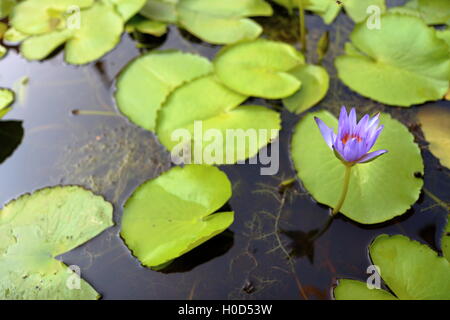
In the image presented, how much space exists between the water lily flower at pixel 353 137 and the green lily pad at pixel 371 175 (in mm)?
295

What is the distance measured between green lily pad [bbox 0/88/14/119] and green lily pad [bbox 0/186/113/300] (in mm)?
682

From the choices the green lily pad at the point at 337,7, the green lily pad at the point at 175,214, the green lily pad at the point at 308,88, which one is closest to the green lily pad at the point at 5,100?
the green lily pad at the point at 175,214

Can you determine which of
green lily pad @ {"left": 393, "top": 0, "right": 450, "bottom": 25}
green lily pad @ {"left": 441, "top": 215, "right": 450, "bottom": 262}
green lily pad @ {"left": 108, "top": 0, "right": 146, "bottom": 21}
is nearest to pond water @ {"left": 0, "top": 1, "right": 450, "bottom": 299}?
green lily pad @ {"left": 441, "top": 215, "right": 450, "bottom": 262}

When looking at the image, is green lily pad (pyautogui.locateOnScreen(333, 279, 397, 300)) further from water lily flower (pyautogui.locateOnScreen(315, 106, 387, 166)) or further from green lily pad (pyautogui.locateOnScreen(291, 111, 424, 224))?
water lily flower (pyautogui.locateOnScreen(315, 106, 387, 166))

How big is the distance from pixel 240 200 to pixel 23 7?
2.04 metres

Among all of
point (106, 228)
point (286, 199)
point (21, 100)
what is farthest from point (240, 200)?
point (21, 100)

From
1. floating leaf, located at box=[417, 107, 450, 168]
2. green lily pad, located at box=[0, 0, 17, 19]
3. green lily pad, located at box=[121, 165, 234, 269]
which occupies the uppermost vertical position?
green lily pad, located at box=[0, 0, 17, 19]

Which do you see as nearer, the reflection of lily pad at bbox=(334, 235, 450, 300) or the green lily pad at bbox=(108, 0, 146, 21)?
the reflection of lily pad at bbox=(334, 235, 450, 300)

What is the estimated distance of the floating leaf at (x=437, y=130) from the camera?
1.99 m

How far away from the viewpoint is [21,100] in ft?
7.99

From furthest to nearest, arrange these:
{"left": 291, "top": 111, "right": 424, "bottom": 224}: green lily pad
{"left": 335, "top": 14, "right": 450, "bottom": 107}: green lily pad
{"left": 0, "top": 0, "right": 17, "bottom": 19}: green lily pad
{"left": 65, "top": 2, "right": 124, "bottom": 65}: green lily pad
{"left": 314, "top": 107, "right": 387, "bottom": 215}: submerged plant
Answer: {"left": 0, "top": 0, "right": 17, "bottom": 19}: green lily pad → {"left": 65, "top": 2, "right": 124, "bottom": 65}: green lily pad → {"left": 335, "top": 14, "right": 450, "bottom": 107}: green lily pad → {"left": 291, "top": 111, "right": 424, "bottom": 224}: green lily pad → {"left": 314, "top": 107, "right": 387, "bottom": 215}: submerged plant

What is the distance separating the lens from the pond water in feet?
5.65
